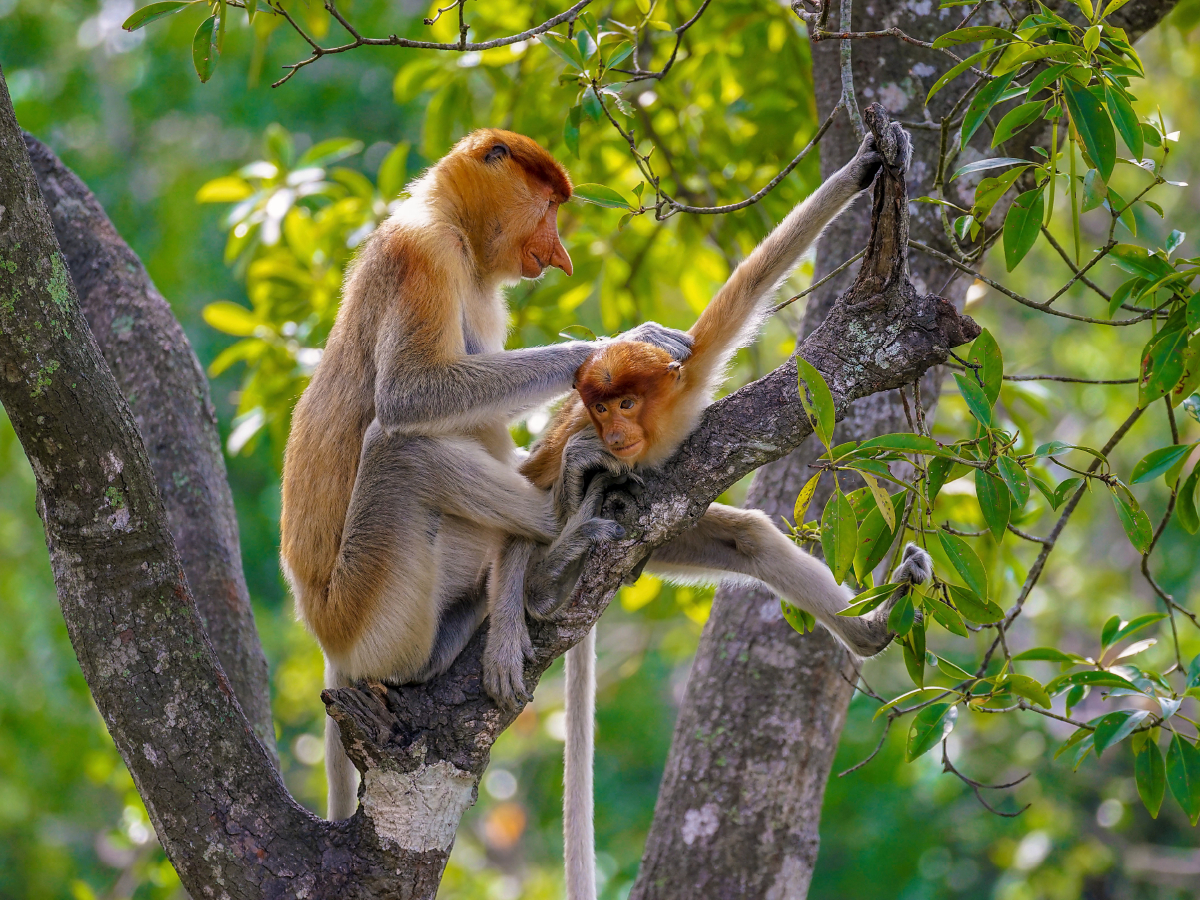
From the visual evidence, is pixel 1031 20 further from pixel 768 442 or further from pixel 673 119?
pixel 673 119

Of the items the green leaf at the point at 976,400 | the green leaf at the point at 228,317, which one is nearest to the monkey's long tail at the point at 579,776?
the green leaf at the point at 976,400

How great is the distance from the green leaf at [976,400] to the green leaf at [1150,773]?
2.86ft

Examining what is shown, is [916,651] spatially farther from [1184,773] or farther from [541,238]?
[541,238]

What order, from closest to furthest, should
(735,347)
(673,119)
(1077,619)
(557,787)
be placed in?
(735,347), (673,119), (557,787), (1077,619)

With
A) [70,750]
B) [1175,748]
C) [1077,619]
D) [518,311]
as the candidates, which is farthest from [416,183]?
[1077,619]

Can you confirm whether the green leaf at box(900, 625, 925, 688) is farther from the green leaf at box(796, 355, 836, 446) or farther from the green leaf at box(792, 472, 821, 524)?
the green leaf at box(796, 355, 836, 446)

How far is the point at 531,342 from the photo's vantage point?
750 cm

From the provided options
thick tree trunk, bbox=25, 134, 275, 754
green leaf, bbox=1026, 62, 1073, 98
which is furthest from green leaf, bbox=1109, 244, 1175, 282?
thick tree trunk, bbox=25, 134, 275, 754

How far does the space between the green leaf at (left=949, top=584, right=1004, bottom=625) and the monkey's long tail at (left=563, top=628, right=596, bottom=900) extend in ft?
3.63

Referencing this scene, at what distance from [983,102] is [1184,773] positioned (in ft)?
4.96

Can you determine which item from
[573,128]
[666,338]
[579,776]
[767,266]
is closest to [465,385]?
[666,338]

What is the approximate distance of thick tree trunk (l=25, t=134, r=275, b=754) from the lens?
3316mm

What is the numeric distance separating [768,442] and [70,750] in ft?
22.3

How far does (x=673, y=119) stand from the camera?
4785 mm
